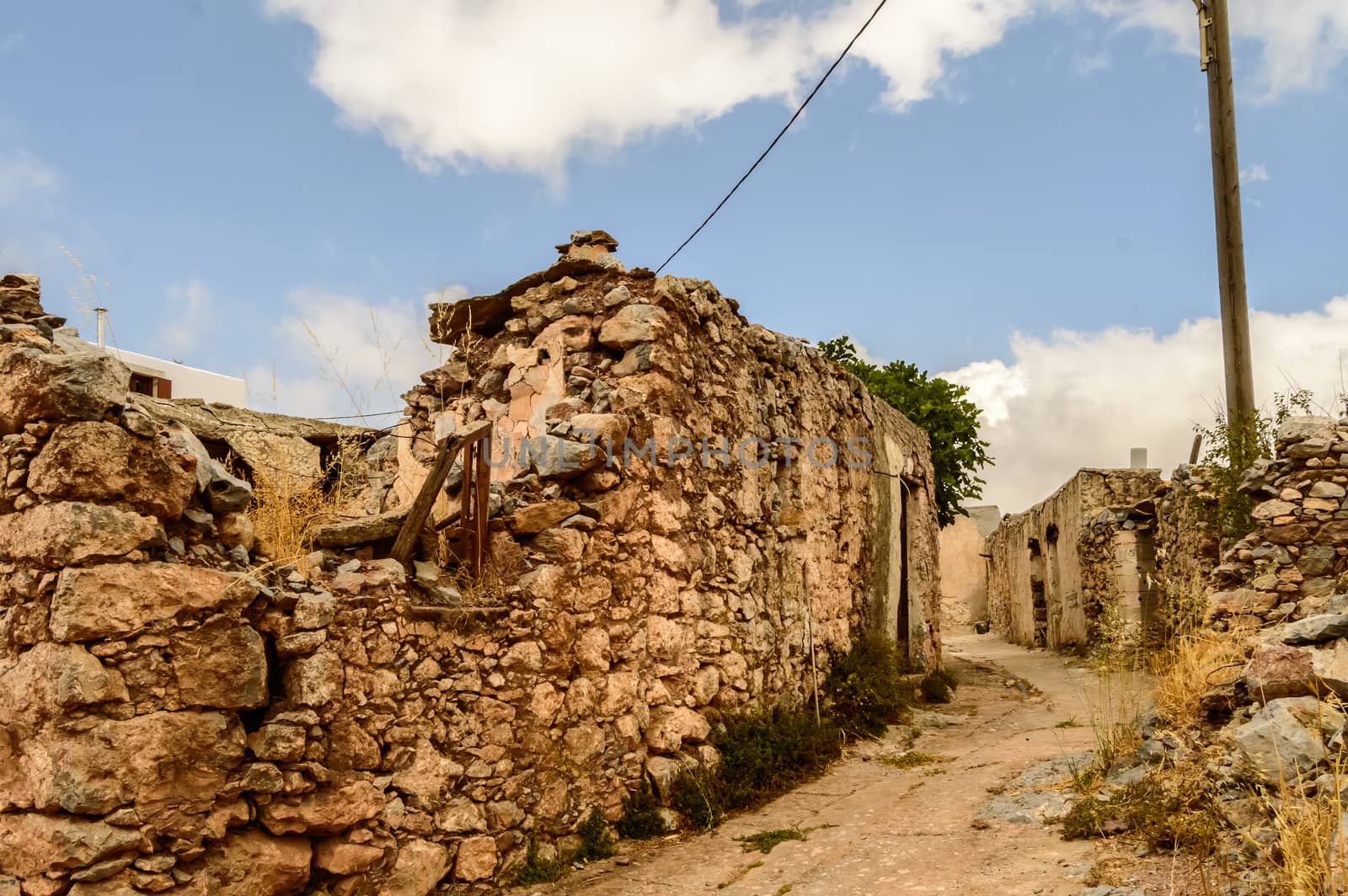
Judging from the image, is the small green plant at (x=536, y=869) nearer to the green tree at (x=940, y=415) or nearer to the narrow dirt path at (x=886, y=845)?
the narrow dirt path at (x=886, y=845)

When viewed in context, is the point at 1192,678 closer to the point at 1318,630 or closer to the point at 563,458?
the point at 1318,630

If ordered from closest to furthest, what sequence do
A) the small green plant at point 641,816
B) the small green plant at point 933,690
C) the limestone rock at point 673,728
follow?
the small green plant at point 641,816, the limestone rock at point 673,728, the small green plant at point 933,690

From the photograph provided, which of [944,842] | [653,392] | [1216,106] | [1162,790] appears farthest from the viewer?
[1216,106]

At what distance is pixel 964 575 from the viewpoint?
25.3m

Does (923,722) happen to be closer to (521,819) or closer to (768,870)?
(768,870)

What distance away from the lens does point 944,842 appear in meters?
4.50

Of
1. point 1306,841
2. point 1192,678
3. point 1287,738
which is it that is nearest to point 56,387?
point 1306,841

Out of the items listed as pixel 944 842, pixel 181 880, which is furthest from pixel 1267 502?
pixel 181 880

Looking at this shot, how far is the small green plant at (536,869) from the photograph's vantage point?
4336mm

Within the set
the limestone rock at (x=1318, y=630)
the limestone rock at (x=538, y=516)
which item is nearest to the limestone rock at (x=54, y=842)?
the limestone rock at (x=538, y=516)

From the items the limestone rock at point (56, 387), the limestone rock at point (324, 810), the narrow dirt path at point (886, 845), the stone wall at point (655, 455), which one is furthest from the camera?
the stone wall at point (655, 455)

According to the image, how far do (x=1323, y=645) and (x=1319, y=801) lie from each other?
145 centimetres

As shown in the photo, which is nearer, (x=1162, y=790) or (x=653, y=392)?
(x=1162, y=790)

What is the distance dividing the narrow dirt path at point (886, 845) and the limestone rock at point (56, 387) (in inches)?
102
